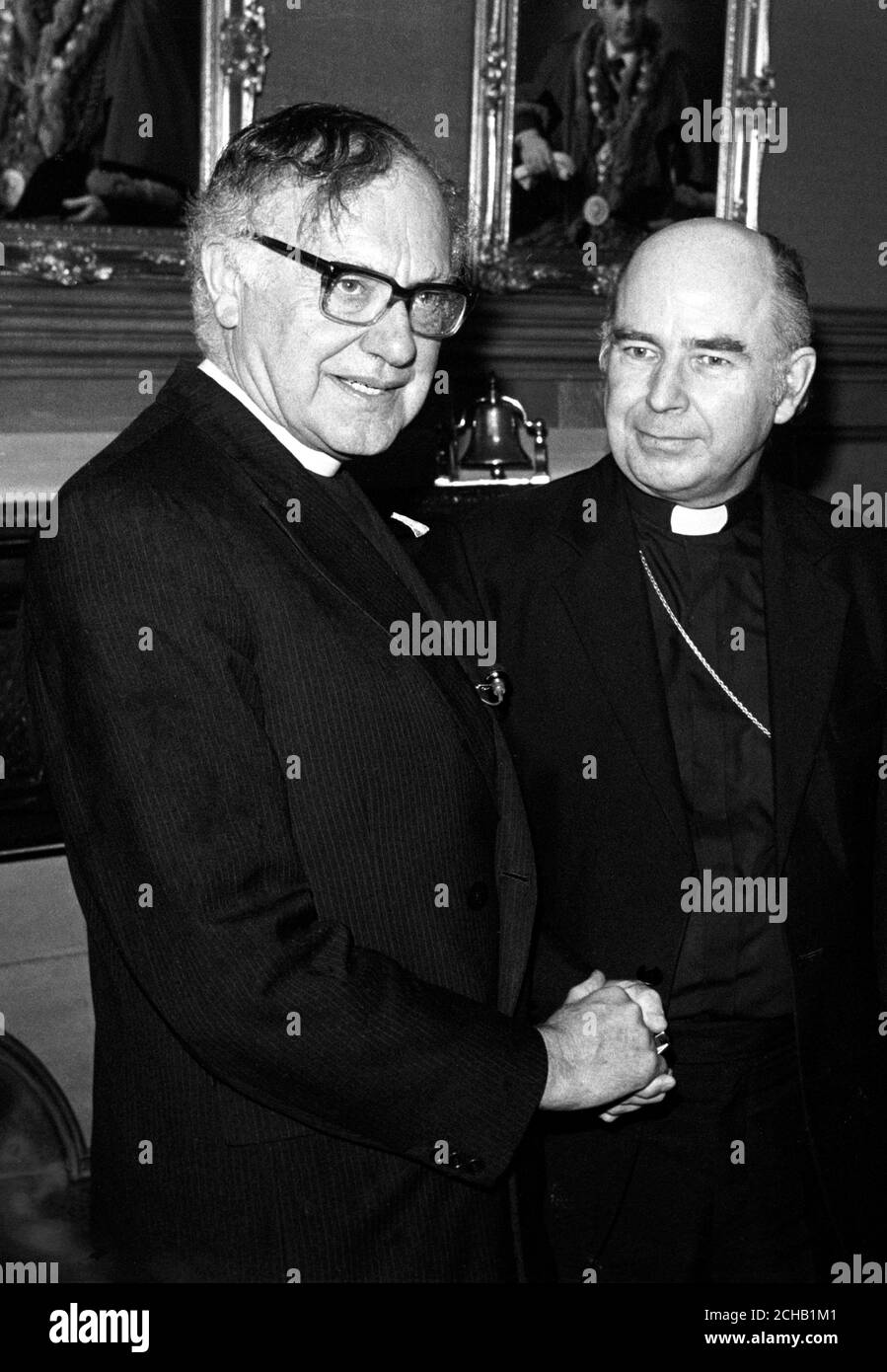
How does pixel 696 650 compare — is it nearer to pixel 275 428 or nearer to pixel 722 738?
pixel 722 738

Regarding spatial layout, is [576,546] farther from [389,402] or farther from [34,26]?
[34,26]

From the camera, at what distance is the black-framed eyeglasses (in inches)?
65.6

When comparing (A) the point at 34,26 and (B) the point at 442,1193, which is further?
(A) the point at 34,26

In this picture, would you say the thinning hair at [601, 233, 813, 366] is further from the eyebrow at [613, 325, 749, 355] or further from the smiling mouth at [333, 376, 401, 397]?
the smiling mouth at [333, 376, 401, 397]

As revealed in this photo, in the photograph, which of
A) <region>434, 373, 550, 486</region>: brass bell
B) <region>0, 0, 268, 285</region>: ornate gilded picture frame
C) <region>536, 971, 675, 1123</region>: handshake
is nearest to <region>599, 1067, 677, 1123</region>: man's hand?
<region>536, 971, 675, 1123</region>: handshake

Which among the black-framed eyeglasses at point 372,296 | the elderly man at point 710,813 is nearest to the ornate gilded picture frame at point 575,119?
the elderly man at point 710,813

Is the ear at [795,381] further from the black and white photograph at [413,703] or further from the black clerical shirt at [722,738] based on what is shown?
the black clerical shirt at [722,738]

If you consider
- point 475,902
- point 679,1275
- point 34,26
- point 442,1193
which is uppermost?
point 34,26

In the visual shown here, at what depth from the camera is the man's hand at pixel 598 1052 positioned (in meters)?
Answer: 1.71

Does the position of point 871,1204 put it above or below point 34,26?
below

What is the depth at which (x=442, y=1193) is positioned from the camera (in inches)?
69.7

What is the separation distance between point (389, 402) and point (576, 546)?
0.74 metres

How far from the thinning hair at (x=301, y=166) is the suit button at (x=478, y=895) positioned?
77 centimetres
